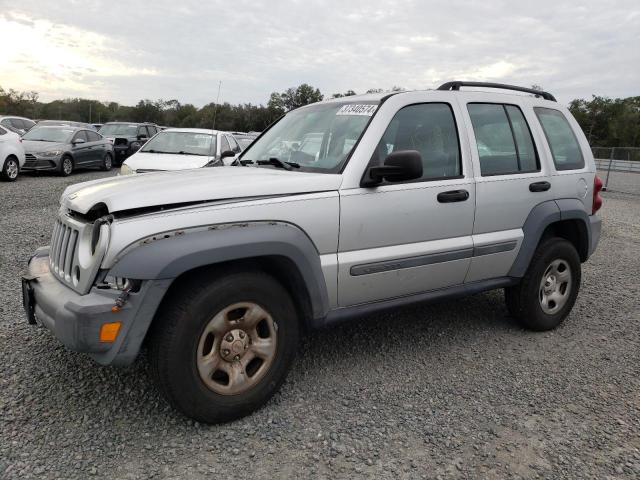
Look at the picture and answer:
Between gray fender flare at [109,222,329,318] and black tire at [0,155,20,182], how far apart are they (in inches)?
485

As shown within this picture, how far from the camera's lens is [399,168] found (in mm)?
3068

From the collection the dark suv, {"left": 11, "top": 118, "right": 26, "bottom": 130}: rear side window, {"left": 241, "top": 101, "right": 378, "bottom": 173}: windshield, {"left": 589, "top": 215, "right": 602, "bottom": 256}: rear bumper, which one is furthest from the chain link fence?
{"left": 11, "top": 118, "right": 26, "bottom": 130}: rear side window

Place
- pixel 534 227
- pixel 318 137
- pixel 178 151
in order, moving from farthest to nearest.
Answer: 1. pixel 178 151
2. pixel 534 227
3. pixel 318 137

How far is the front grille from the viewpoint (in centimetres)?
283

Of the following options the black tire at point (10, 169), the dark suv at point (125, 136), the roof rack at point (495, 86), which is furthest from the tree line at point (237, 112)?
the roof rack at point (495, 86)

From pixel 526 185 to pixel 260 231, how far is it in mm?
2292

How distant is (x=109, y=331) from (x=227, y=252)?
2.20ft

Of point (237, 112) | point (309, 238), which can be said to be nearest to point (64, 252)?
point (309, 238)

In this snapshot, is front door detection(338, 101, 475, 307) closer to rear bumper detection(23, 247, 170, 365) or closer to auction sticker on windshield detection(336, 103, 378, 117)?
auction sticker on windshield detection(336, 103, 378, 117)

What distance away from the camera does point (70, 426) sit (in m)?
2.82

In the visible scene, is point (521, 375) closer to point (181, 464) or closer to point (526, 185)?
point (526, 185)

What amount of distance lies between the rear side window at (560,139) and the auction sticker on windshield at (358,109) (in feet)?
5.47

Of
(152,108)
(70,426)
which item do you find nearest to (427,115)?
(70,426)

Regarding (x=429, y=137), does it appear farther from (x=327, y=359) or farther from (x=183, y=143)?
(x=183, y=143)
